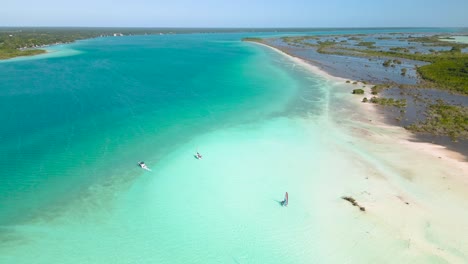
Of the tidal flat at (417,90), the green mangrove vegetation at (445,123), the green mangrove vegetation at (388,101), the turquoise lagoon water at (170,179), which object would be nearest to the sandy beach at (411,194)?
the turquoise lagoon water at (170,179)

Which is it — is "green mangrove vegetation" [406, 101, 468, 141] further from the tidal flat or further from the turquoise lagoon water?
the turquoise lagoon water

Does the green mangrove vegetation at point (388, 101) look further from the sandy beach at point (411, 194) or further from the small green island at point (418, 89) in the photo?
the sandy beach at point (411, 194)

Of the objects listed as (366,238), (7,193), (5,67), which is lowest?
(366,238)

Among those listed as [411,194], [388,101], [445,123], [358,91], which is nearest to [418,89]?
[358,91]

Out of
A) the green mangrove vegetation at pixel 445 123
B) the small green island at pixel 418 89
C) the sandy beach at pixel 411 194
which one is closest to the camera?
the sandy beach at pixel 411 194

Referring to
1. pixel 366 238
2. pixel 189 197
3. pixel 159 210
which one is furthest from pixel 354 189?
pixel 159 210

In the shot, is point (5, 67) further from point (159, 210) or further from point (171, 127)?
point (159, 210)
